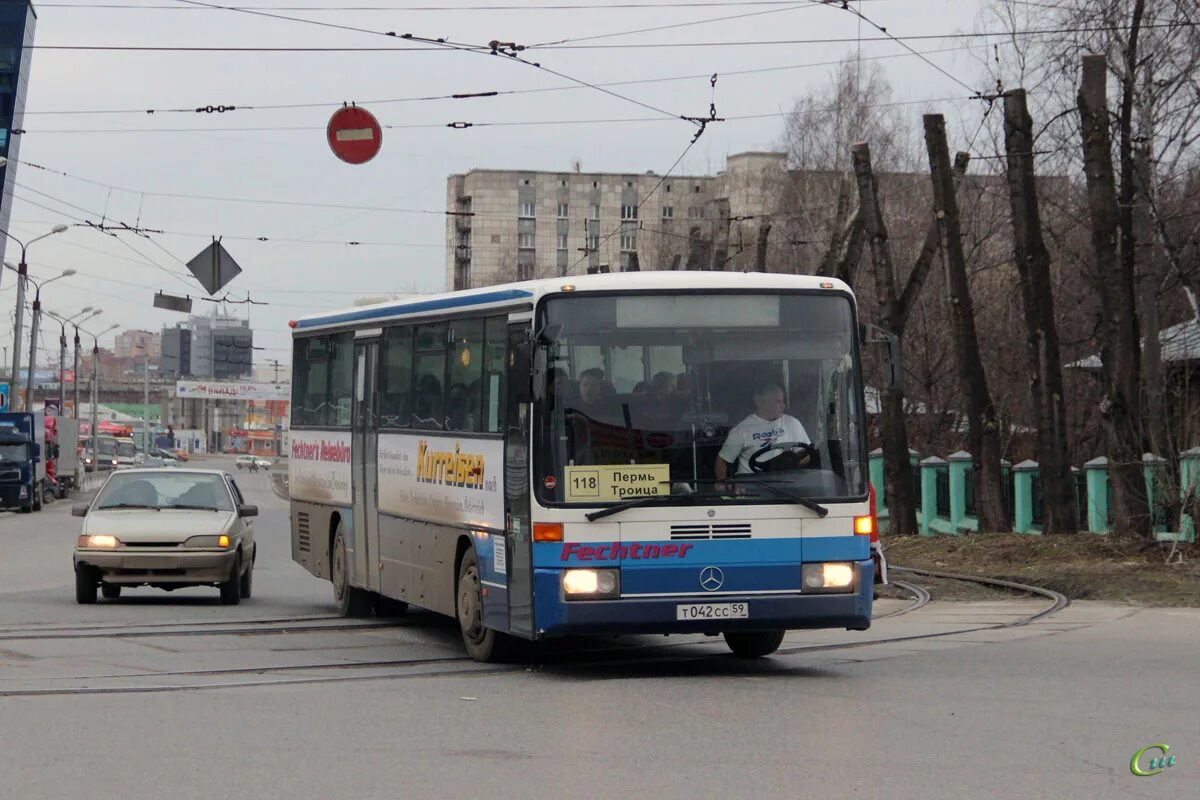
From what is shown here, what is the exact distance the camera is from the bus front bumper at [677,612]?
11.9 m

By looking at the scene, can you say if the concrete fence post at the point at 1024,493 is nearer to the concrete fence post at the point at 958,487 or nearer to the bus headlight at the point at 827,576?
the concrete fence post at the point at 958,487

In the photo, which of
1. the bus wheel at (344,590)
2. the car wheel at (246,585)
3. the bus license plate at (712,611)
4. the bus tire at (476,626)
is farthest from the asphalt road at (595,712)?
the car wheel at (246,585)

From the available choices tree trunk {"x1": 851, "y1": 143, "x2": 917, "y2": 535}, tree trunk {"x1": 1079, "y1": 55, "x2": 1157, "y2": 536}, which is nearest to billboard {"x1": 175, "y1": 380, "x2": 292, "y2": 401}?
tree trunk {"x1": 851, "y1": 143, "x2": 917, "y2": 535}

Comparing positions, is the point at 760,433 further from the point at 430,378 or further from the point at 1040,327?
the point at 1040,327

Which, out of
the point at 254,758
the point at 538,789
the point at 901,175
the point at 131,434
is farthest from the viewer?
the point at 131,434

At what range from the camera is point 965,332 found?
1149 inches

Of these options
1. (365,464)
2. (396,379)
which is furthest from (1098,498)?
(396,379)

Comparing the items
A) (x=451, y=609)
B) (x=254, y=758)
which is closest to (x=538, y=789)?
(x=254, y=758)

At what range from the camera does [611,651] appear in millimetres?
14359

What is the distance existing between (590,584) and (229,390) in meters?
130

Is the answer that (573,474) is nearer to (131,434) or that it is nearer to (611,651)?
(611,651)

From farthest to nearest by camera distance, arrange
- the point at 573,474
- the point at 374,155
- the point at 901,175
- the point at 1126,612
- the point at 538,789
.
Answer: the point at 901,175, the point at 374,155, the point at 1126,612, the point at 573,474, the point at 538,789

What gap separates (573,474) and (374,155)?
14.5 meters

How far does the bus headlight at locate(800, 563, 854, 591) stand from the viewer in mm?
12164
